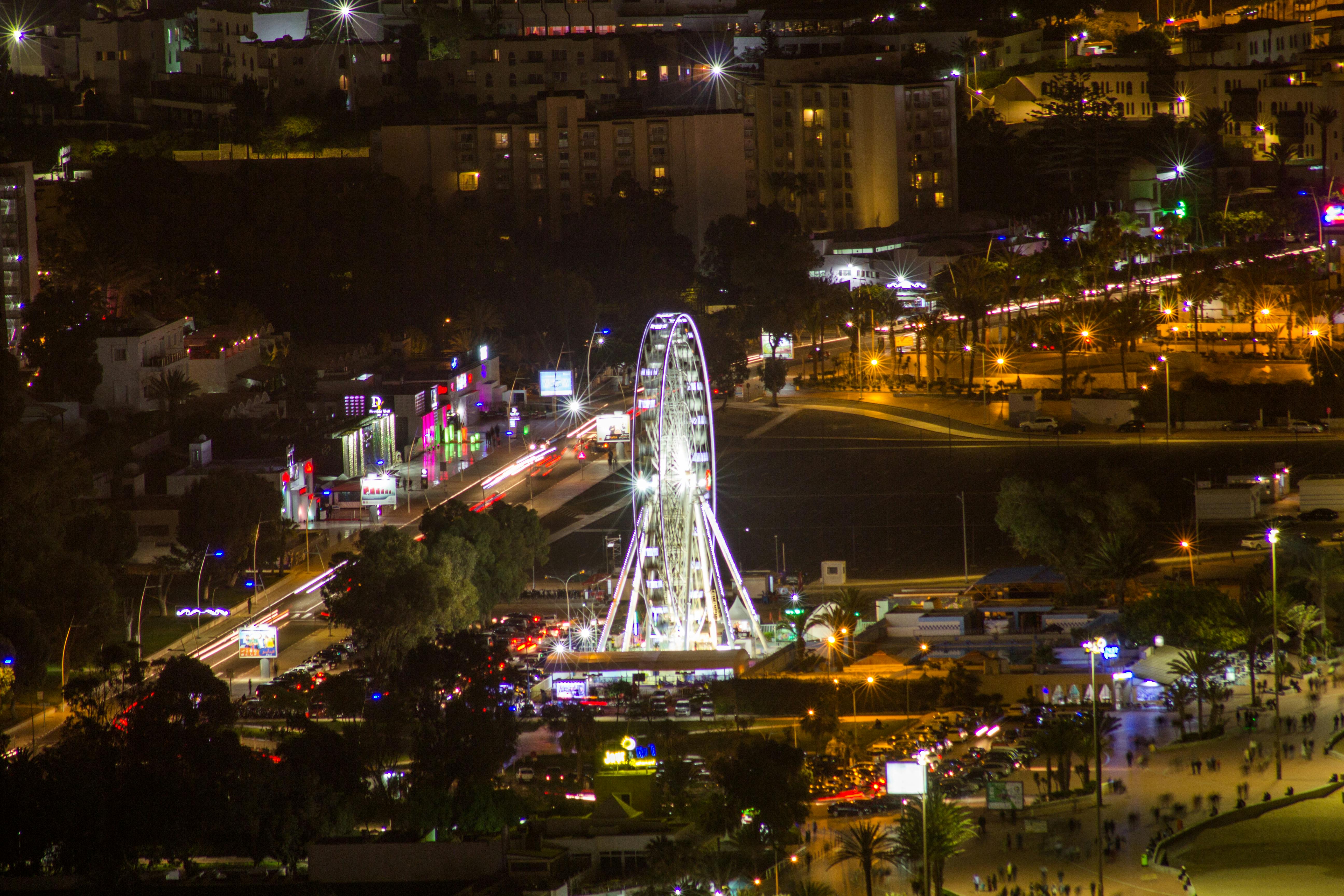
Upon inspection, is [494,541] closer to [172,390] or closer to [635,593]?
[635,593]

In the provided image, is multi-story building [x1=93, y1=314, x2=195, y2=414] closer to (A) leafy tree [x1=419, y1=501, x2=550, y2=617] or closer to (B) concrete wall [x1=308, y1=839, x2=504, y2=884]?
(A) leafy tree [x1=419, y1=501, x2=550, y2=617]

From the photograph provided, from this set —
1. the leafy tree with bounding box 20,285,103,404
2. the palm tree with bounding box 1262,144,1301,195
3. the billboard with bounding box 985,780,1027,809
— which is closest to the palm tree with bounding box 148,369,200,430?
the leafy tree with bounding box 20,285,103,404

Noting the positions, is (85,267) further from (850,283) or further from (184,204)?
(850,283)

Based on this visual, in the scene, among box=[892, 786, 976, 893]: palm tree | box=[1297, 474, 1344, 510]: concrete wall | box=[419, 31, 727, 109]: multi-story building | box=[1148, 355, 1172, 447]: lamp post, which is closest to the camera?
box=[892, 786, 976, 893]: palm tree

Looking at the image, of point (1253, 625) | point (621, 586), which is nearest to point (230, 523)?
point (621, 586)

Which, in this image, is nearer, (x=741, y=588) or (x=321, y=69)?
(x=741, y=588)

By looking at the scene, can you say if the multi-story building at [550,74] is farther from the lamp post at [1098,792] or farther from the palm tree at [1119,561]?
the lamp post at [1098,792]
